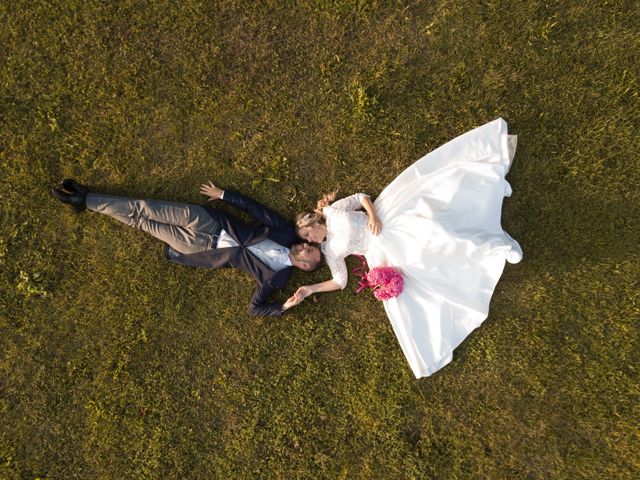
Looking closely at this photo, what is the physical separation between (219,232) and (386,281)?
2245mm

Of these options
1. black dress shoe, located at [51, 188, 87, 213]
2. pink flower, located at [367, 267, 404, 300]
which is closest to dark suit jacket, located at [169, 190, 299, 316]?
pink flower, located at [367, 267, 404, 300]

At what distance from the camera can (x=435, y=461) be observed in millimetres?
5113

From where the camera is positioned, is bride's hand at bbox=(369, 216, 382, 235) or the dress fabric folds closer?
the dress fabric folds

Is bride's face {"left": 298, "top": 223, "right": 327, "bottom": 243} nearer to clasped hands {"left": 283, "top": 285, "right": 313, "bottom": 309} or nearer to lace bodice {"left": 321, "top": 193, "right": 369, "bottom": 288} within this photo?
lace bodice {"left": 321, "top": 193, "right": 369, "bottom": 288}

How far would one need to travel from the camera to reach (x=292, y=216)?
5.24m

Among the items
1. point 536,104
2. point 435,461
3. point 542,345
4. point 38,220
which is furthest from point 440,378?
point 38,220

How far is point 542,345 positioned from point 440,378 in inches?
56.3

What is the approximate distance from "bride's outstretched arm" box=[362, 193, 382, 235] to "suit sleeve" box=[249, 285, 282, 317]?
155 cm

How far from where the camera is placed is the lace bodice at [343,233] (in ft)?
15.7

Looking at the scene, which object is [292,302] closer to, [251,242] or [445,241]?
[251,242]

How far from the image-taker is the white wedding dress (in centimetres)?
452

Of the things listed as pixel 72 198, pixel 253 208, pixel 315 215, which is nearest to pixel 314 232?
pixel 315 215

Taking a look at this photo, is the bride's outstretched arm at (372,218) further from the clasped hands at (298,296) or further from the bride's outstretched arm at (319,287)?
the clasped hands at (298,296)

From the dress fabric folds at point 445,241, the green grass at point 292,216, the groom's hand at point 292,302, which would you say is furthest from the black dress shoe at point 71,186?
the dress fabric folds at point 445,241
